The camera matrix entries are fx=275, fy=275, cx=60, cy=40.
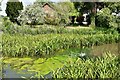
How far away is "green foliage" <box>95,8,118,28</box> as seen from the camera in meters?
5.23

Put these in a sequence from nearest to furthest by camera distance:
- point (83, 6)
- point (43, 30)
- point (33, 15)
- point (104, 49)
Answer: point (104, 49), point (43, 30), point (83, 6), point (33, 15)

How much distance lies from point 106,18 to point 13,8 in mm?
2191

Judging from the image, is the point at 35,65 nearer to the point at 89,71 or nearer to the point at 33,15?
the point at 89,71

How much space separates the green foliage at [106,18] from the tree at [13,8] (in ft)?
6.08

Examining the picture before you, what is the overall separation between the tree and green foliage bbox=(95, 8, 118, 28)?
6.08 ft

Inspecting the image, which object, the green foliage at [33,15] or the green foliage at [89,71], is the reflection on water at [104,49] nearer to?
the green foliage at [33,15]

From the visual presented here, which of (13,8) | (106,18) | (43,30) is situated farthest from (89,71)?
(13,8)

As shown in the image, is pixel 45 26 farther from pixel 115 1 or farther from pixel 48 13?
pixel 115 1

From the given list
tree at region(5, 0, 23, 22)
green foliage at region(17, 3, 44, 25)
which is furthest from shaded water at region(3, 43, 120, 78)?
tree at region(5, 0, 23, 22)

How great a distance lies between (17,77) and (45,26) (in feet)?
9.75

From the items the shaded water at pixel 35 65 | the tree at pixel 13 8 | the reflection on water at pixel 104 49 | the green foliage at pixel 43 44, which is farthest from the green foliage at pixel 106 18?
the tree at pixel 13 8

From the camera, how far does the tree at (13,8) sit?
6.15 meters

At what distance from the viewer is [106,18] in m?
5.33

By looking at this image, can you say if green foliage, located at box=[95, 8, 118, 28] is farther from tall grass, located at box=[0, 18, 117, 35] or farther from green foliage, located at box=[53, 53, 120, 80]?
green foliage, located at box=[53, 53, 120, 80]
